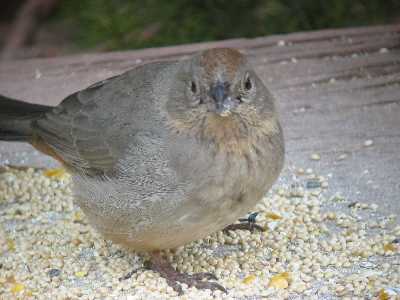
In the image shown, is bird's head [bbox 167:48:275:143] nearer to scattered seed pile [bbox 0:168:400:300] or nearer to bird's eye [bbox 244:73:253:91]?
bird's eye [bbox 244:73:253:91]

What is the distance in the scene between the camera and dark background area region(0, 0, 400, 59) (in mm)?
8023

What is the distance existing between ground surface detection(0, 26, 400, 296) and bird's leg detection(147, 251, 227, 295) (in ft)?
3.44

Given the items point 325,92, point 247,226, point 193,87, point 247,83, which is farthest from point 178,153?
point 325,92

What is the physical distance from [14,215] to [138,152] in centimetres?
137

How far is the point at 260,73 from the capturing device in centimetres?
720

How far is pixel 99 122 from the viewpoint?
16.9 feet

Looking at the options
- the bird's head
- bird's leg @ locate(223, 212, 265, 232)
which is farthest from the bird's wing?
bird's leg @ locate(223, 212, 265, 232)

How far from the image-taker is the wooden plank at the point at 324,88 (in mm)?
6195

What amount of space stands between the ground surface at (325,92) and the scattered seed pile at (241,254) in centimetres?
13

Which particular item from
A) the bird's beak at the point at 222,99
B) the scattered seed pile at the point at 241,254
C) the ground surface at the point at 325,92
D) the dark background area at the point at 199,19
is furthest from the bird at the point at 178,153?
the dark background area at the point at 199,19

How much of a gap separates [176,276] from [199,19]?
362 cm

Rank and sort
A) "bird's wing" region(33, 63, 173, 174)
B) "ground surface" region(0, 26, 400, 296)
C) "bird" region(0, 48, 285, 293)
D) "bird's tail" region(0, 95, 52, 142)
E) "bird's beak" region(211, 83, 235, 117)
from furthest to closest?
"ground surface" region(0, 26, 400, 296) → "bird's tail" region(0, 95, 52, 142) → "bird's wing" region(33, 63, 173, 174) → "bird" region(0, 48, 285, 293) → "bird's beak" region(211, 83, 235, 117)

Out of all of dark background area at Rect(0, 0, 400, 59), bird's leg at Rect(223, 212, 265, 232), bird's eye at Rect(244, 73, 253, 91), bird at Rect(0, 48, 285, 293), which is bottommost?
bird's leg at Rect(223, 212, 265, 232)

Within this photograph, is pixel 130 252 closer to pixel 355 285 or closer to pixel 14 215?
pixel 14 215
